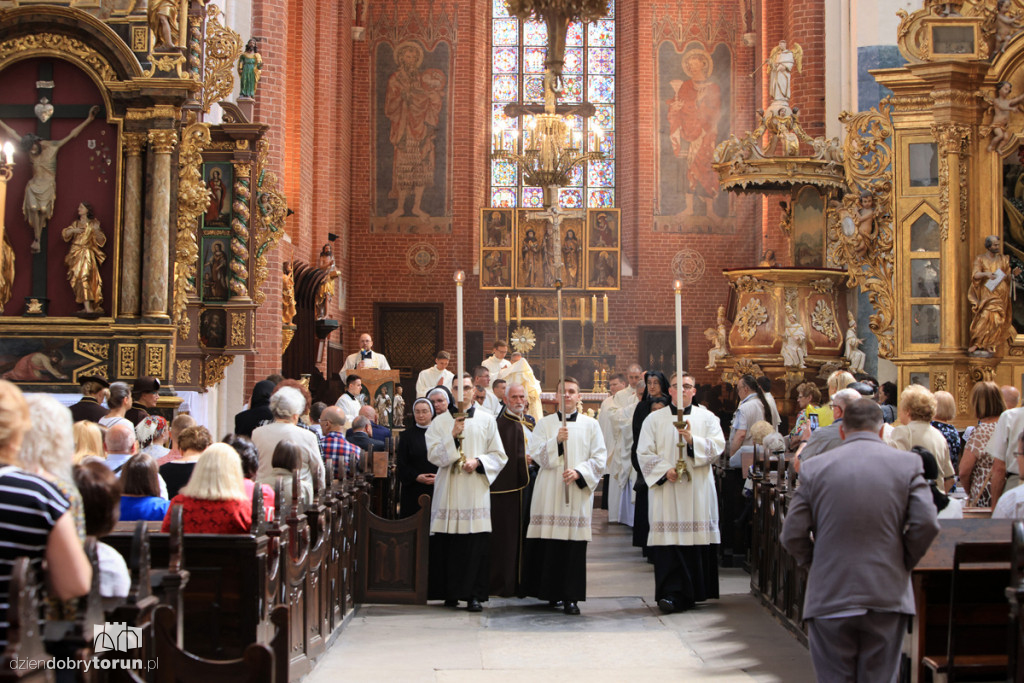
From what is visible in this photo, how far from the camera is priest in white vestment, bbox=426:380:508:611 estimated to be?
964 cm

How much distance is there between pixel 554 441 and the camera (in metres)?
9.70

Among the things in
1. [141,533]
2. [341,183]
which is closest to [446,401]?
[141,533]

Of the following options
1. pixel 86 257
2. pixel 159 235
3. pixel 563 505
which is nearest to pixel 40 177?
pixel 86 257

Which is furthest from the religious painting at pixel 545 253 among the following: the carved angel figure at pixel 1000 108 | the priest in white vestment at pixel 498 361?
the carved angel figure at pixel 1000 108

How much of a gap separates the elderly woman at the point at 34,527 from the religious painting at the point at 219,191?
10.3 meters

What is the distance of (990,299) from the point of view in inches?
475

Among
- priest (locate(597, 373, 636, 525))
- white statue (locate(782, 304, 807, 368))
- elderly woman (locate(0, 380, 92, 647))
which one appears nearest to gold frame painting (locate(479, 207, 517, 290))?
white statue (locate(782, 304, 807, 368))

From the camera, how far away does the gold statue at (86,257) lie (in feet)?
36.8

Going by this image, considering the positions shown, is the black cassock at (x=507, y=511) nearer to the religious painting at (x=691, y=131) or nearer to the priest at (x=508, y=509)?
the priest at (x=508, y=509)

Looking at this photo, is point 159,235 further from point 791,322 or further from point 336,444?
point 791,322

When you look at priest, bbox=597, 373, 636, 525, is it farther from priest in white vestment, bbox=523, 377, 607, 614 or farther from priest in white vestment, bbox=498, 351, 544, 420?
priest in white vestment, bbox=523, 377, 607, 614

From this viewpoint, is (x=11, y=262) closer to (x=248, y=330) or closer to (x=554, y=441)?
(x=248, y=330)

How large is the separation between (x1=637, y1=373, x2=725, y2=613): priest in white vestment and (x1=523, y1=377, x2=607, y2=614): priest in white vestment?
0.46 m

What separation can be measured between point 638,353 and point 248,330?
1339cm
